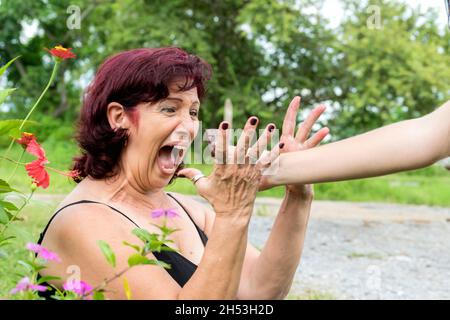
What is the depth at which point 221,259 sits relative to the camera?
1.63 meters

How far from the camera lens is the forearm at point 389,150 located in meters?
1.53

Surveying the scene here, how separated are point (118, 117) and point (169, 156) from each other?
19 cm

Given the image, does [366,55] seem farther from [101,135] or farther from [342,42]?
[101,135]

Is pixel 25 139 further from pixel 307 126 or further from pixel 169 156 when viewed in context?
pixel 307 126

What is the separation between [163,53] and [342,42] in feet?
39.6

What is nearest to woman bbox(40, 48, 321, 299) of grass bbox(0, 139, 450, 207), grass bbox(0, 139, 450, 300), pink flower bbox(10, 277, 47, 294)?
pink flower bbox(10, 277, 47, 294)

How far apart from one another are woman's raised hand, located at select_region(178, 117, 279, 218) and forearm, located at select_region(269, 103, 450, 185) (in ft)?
0.43

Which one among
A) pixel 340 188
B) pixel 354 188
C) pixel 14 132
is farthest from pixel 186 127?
pixel 354 188

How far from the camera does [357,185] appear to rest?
1126 centimetres

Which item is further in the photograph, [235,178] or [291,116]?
[291,116]

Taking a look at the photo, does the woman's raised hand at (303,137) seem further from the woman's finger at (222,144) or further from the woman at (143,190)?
the woman's finger at (222,144)

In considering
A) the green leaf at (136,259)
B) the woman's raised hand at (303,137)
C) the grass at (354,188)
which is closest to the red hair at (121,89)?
the woman's raised hand at (303,137)

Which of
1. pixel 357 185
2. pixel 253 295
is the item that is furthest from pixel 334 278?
pixel 357 185

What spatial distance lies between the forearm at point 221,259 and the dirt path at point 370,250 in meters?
3.56
